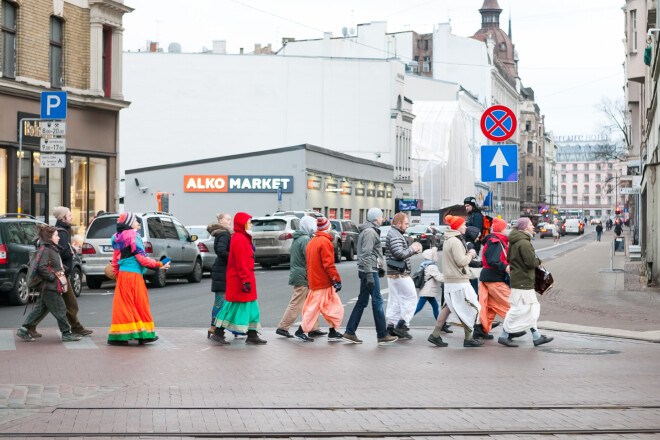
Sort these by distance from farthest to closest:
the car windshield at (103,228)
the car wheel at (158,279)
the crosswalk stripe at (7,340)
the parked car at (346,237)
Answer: the parked car at (346,237) < the car wheel at (158,279) < the car windshield at (103,228) < the crosswalk stripe at (7,340)

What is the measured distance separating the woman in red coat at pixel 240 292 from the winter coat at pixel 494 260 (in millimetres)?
3146

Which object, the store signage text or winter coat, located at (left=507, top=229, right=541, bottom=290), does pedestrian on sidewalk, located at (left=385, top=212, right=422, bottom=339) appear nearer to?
winter coat, located at (left=507, top=229, right=541, bottom=290)

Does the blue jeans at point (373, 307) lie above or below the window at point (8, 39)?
below

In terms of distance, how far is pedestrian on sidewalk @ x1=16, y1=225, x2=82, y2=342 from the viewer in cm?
1310

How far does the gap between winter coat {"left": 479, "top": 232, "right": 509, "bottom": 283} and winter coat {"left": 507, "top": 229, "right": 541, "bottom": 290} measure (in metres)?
0.35

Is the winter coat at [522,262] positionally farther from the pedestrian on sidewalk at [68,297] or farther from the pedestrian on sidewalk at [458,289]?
the pedestrian on sidewalk at [68,297]

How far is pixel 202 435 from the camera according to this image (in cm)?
750

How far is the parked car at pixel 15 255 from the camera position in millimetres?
18344

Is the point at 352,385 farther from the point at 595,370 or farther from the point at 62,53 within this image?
the point at 62,53

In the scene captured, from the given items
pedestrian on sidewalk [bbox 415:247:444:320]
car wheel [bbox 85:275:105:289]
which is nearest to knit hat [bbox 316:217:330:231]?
pedestrian on sidewalk [bbox 415:247:444:320]

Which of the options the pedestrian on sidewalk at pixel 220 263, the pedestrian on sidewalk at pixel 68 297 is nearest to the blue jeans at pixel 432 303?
the pedestrian on sidewalk at pixel 220 263

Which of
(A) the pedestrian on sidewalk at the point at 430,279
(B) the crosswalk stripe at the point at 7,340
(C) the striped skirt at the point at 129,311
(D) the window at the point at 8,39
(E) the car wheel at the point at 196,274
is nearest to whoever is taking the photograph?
(B) the crosswalk stripe at the point at 7,340

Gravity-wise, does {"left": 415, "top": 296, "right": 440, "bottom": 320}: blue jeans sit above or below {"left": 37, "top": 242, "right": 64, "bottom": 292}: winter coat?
below

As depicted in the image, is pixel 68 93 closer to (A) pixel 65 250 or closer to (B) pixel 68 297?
(A) pixel 65 250
